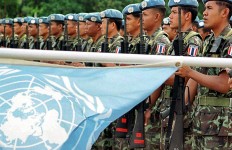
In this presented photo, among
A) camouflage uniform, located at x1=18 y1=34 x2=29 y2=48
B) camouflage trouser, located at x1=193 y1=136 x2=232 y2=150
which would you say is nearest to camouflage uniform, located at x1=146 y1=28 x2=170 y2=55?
camouflage trouser, located at x1=193 y1=136 x2=232 y2=150

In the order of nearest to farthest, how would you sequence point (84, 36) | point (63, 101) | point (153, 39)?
1. point (63, 101)
2. point (153, 39)
3. point (84, 36)

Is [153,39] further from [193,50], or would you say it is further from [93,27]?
[93,27]

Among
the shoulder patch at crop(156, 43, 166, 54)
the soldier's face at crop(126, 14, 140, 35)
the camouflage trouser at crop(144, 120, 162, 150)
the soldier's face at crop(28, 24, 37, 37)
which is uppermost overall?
the soldier's face at crop(126, 14, 140, 35)

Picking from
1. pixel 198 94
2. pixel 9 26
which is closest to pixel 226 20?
pixel 198 94

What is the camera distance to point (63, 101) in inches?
163

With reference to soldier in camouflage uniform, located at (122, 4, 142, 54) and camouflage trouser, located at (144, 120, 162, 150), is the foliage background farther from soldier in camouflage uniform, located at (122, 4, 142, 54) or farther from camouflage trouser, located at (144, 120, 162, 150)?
camouflage trouser, located at (144, 120, 162, 150)

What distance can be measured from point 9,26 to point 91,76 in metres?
12.3

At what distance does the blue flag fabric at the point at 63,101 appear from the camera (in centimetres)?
403

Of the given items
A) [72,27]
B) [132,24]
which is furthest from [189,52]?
[72,27]

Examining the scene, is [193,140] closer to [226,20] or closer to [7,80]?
[226,20]

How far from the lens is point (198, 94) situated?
6496 millimetres

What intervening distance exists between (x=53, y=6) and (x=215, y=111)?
67.0ft

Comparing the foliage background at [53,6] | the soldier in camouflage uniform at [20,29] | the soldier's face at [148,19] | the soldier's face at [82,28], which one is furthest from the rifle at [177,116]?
the foliage background at [53,6]

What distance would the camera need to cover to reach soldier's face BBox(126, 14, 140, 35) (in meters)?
8.58
